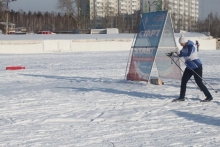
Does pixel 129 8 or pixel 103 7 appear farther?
pixel 129 8

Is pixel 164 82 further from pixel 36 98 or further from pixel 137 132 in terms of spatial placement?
pixel 137 132

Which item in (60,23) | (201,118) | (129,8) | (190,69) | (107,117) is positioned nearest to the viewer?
(201,118)

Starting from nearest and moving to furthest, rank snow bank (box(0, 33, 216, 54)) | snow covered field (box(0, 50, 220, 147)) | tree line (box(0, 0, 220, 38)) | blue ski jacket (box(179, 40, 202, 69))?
1. snow covered field (box(0, 50, 220, 147))
2. blue ski jacket (box(179, 40, 202, 69))
3. snow bank (box(0, 33, 216, 54))
4. tree line (box(0, 0, 220, 38))

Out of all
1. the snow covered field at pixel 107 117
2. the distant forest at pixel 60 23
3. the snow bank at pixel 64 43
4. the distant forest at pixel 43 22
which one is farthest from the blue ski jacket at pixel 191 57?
the distant forest at pixel 43 22

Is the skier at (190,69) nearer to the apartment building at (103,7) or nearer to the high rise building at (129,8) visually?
the apartment building at (103,7)

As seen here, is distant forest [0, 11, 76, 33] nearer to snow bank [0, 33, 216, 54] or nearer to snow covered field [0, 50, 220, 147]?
snow bank [0, 33, 216, 54]

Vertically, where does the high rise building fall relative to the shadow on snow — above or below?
above

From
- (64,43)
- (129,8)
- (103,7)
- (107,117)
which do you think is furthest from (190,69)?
(129,8)

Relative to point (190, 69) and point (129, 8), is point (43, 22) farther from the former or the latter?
point (190, 69)

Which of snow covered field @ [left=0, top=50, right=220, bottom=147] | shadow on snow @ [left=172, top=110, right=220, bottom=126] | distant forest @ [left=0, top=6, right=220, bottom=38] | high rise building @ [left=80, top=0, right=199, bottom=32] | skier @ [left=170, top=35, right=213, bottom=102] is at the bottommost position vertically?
snow covered field @ [left=0, top=50, right=220, bottom=147]

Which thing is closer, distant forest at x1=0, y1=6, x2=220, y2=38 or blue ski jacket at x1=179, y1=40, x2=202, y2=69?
blue ski jacket at x1=179, y1=40, x2=202, y2=69

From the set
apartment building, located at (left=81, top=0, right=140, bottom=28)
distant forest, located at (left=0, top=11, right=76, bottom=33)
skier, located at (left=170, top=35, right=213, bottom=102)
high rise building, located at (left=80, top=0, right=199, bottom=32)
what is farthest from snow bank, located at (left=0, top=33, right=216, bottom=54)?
high rise building, located at (left=80, top=0, right=199, bottom=32)

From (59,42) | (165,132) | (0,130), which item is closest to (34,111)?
(0,130)

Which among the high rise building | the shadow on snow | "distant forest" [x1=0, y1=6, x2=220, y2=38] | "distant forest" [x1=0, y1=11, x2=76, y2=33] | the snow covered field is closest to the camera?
the snow covered field
